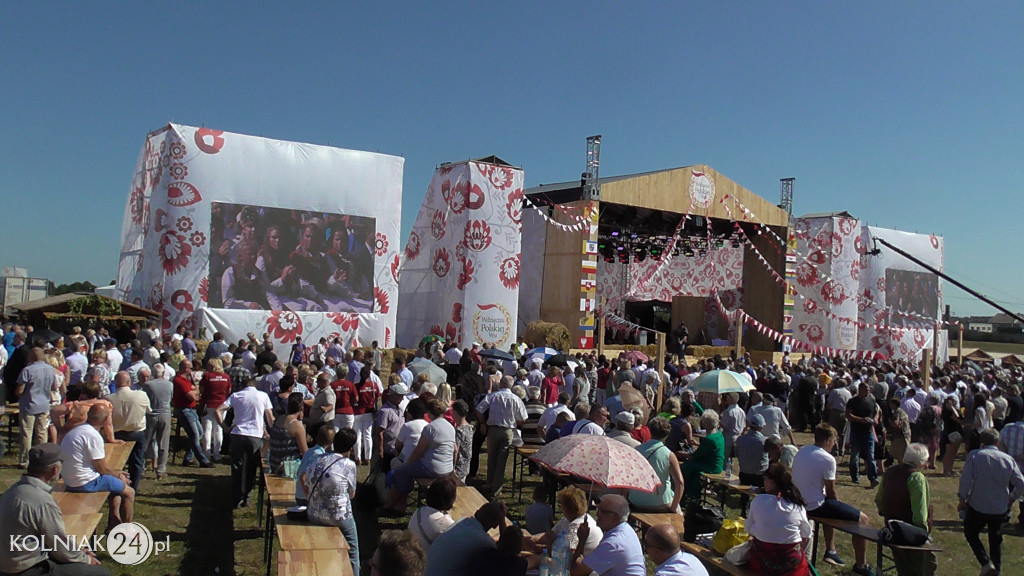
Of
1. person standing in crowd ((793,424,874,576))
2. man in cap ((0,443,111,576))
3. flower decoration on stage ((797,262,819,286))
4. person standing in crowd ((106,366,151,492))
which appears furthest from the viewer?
flower decoration on stage ((797,262,819,286))

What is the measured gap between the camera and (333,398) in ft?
24.0

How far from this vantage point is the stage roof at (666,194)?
22016 mm

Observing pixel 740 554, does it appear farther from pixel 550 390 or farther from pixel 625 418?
pixel 550 390

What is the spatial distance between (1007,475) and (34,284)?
35299mm

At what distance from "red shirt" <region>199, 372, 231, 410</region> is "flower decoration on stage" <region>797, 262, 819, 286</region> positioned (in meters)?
23.2

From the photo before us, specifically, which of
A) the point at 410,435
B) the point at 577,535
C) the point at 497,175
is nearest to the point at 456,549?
the point at 577,535

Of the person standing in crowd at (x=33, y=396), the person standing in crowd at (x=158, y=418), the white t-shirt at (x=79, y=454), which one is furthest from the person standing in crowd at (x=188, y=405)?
the white t-shirt at (x=79, y=454)

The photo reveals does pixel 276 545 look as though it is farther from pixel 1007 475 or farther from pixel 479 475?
pixel 1007 475

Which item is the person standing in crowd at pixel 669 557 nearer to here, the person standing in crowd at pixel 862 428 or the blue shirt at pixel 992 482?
the blue shirt at pixel 992 482

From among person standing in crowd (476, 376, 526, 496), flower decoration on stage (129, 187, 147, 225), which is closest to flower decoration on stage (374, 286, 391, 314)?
flower decoration on stage (129, 187, 147, 225)

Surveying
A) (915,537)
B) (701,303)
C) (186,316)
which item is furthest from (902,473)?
(701,303)

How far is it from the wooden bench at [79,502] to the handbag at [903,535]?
5.63m

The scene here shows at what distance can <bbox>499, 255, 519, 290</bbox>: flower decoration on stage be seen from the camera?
65.1ft

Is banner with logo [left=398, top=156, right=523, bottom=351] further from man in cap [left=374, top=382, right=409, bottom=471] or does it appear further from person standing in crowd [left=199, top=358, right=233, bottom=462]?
man in cap [left=374, top=382, right=409, bottom=471]
